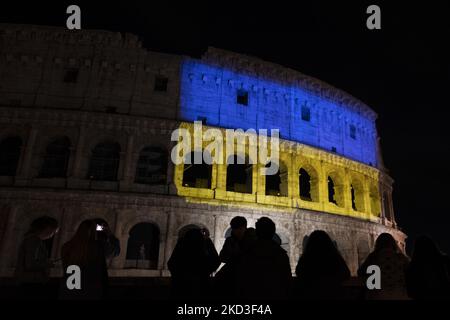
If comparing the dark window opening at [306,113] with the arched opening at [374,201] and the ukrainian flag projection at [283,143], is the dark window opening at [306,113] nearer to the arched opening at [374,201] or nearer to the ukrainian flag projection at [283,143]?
the ukrainian flag projection at [283,143]

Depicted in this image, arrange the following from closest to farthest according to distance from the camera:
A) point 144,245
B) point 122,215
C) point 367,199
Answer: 1. point 122,215
2. point 144,245
3. point 367,199

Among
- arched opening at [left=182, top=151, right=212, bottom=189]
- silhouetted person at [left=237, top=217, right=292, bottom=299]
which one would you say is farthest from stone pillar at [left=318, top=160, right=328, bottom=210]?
silhouetted person at [left=237, top=217, right=292, bottom=299]

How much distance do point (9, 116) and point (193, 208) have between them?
36.3 feet

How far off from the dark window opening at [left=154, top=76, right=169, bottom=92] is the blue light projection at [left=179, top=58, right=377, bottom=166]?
1025mm

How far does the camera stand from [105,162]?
19703 mm

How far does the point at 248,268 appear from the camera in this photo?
4.06 metres

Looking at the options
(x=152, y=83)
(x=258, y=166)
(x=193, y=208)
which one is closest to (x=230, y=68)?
(x=152, y=83)

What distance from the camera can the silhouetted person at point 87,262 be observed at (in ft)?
15.5

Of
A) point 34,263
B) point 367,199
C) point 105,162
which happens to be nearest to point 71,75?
point 105,162

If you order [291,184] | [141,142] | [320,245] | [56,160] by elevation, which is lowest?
[320,245]

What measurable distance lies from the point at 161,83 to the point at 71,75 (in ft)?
17.1

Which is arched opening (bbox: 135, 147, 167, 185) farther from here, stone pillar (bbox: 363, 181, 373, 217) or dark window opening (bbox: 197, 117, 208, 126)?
stone pillar (bbox: 363, 181, 373, 217)

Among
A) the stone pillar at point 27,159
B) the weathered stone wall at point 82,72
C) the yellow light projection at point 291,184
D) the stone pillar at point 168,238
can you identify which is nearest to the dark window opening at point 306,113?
the yellow light projection at point 291,184

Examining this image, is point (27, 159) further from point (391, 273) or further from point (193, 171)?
point (391, 273)
